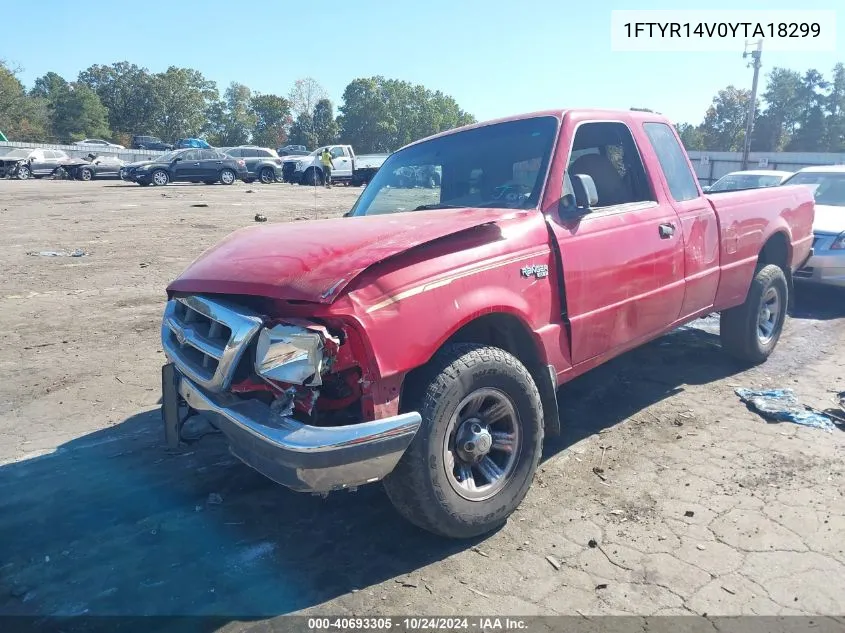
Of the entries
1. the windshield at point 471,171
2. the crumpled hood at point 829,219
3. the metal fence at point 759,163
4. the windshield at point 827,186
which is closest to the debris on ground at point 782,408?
the windshield at point 471,171

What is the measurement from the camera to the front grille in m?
2.71

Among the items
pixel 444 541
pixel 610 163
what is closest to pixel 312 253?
pixel 444 541

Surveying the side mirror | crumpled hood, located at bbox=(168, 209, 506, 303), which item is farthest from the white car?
crumpled hood, located at bbox=(168, 209, 506, 303)

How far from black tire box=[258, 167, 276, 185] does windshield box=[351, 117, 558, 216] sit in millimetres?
31155

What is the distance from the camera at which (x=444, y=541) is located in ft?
10.2

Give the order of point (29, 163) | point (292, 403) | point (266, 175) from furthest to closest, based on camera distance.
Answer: point (266, 175) < point (29, 163) < point (292, 403)

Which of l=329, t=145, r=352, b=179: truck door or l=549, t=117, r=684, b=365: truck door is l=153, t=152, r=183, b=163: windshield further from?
l=549, t=117, r=684, b=365: truck door

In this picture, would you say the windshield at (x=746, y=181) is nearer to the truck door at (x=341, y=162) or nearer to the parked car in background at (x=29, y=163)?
the truck door at (x=341, y=162)

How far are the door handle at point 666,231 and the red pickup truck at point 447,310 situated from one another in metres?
0.02

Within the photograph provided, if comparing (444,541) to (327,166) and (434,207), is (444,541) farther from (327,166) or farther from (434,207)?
(327,166)

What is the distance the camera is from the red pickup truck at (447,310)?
261 centimetres

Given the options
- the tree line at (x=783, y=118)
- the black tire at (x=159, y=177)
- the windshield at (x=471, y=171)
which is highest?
the tree line at (x=783, y=118)

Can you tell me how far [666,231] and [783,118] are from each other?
272 ft

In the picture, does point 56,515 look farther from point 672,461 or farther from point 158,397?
point 672,461
